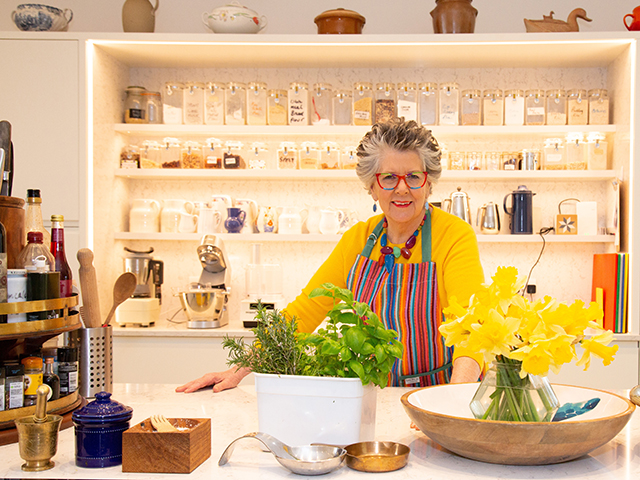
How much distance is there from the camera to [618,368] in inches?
113

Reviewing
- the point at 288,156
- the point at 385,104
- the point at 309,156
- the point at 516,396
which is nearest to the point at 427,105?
the point at 385,104

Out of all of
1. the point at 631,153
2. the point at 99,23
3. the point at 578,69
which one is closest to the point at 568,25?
the point at 578,69

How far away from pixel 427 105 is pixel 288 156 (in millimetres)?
758

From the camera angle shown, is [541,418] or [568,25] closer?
[541,418]

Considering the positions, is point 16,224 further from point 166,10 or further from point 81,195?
point 166,10

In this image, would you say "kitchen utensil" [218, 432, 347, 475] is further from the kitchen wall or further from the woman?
A: the kitchen wall

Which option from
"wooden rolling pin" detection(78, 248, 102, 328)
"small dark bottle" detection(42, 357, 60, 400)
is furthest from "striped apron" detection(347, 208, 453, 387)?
"small dark bottle" detection(42, 357, 60, 400)

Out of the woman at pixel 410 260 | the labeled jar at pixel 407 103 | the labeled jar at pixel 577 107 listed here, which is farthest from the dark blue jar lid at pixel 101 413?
the labeled jar at pixel 577 107

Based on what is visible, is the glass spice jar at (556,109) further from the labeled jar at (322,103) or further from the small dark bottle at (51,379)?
the small dark bottle at (51,379)

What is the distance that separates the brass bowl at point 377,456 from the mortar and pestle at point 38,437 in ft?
1.45

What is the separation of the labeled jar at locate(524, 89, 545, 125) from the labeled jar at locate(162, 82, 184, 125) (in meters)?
1.80

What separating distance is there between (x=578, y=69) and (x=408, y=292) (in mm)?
2189

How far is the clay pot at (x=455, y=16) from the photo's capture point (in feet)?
9.90

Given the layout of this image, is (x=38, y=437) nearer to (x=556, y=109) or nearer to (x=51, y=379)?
(x=51, y=379)
